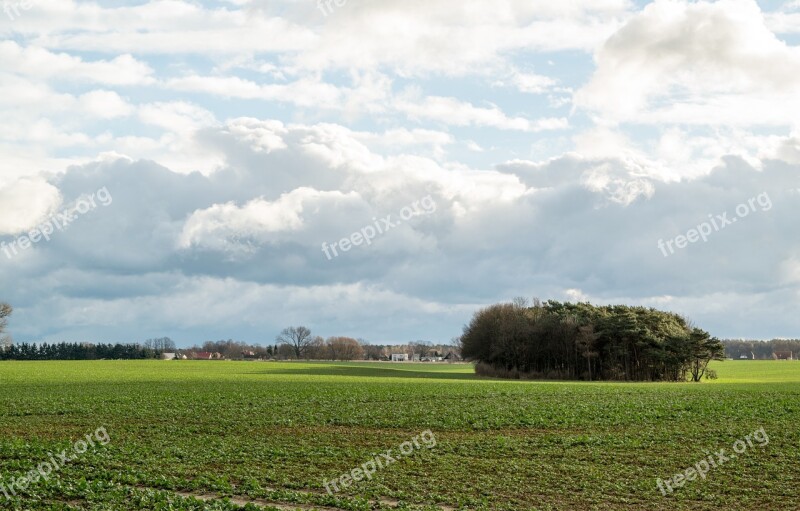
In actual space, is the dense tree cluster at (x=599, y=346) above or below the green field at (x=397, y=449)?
above

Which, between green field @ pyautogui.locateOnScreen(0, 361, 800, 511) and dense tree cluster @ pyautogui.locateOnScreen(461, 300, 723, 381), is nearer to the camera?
green field @ pyautogui.locateOnScreen(0, 361, 800, 511)

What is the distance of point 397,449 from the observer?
1283 inches

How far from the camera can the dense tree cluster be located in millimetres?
114312

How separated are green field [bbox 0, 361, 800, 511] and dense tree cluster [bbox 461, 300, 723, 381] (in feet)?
194

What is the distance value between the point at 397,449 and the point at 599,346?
91.8m

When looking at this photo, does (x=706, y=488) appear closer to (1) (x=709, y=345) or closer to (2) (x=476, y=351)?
(1) (x=709, y=345)

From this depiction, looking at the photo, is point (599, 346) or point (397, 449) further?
point (599, 346)

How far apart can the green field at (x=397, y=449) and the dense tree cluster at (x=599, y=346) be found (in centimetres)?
5901

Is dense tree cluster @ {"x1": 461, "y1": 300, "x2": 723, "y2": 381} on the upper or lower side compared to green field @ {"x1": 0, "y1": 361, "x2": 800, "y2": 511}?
upper

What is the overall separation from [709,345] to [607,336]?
15050 millimetres

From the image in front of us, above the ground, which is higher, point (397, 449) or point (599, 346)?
point (599, 346)

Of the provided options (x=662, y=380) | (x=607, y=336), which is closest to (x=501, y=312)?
(x=607, y=336)

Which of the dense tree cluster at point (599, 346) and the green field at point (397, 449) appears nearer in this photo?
the green field at point (397, 449)

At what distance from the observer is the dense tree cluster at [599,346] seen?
114m
